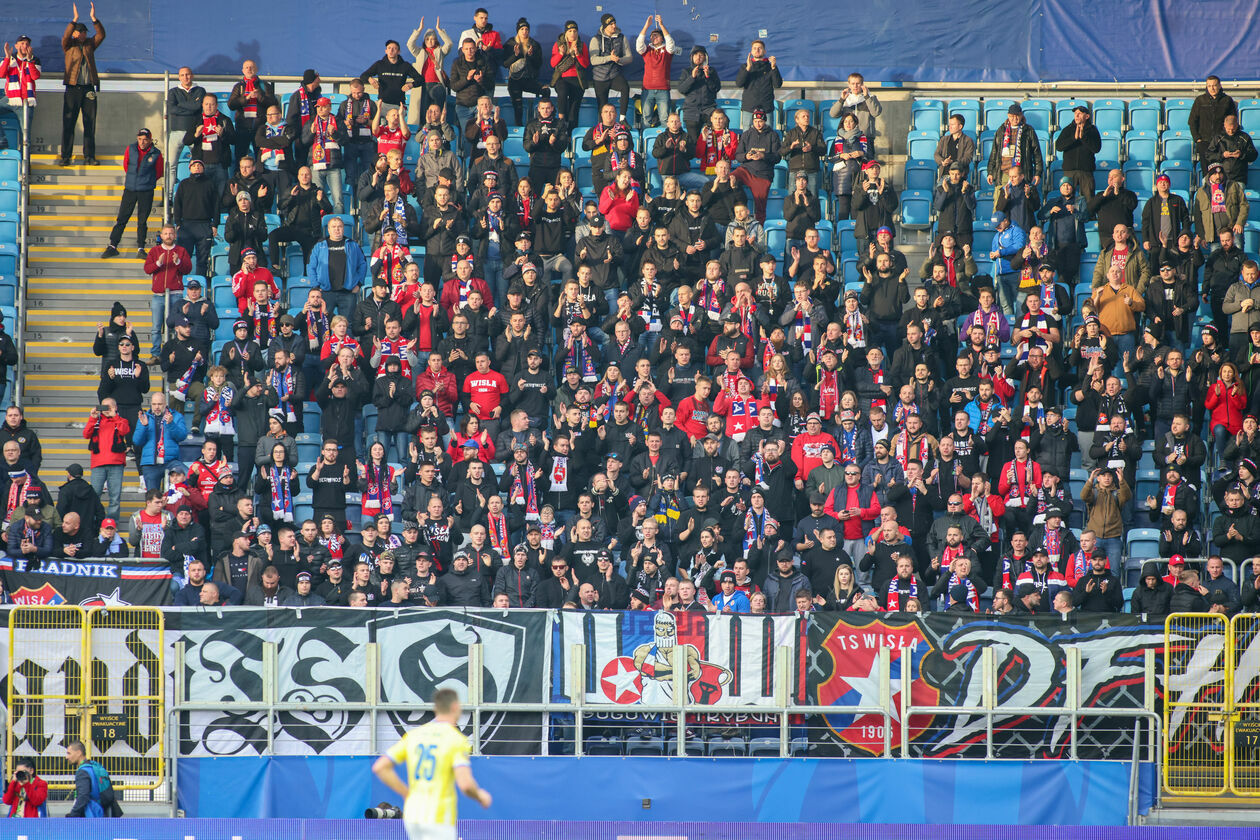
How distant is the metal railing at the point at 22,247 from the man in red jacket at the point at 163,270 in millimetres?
1739

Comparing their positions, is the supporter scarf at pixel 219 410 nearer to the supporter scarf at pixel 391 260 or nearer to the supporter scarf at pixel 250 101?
the supporter scarf at pixel 391 260

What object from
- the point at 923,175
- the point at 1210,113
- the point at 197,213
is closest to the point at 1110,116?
the point at 1210,113

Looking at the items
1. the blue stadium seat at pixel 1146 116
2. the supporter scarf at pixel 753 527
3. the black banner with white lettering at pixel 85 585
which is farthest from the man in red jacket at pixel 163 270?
the blue stadium seat at pixel 1146 116

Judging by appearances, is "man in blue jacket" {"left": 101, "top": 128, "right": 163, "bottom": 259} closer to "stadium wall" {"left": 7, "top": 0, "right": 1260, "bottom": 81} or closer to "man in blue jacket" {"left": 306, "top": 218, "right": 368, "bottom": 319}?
"man in blue jacket" {"left": 306, "top": 218, "right": 368, "bottom": 319}

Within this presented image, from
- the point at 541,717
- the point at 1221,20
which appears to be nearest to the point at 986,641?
the point at 541,717

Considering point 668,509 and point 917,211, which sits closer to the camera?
point 668,509

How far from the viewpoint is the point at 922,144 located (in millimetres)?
26516

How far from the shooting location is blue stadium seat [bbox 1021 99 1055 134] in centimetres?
2667

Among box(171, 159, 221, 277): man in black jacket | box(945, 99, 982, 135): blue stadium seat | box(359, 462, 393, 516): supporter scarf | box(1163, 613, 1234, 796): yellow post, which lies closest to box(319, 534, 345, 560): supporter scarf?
box(359, 462, 393, 516): supporter scarf

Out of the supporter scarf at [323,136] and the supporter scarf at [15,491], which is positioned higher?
the supporter scarf at [323,136]

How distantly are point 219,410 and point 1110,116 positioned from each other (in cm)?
1415

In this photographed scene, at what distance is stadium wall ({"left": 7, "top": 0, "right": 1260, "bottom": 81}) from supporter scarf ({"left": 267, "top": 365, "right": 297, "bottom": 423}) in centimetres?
818

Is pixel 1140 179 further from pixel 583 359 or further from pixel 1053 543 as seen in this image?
pixel 583 359

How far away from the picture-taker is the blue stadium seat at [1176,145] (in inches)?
1038
